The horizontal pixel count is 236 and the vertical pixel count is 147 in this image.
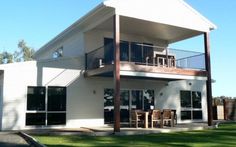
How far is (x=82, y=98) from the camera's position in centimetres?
1822

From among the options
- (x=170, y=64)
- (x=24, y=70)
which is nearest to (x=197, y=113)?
(x=170, y=64)

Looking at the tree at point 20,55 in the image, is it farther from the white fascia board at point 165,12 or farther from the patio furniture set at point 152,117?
the patio furniture set at point 152,117

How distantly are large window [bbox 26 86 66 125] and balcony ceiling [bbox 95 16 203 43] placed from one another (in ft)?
15.2

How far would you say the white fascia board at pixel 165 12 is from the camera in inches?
639

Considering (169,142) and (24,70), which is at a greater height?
(24,70)

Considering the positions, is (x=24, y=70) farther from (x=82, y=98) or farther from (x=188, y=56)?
(x=188, y=56)

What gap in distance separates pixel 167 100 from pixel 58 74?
7.94 meters

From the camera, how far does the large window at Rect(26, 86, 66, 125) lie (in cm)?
1678

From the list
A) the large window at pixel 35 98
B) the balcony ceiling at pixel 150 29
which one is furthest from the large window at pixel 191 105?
the large window at pixel 35 98

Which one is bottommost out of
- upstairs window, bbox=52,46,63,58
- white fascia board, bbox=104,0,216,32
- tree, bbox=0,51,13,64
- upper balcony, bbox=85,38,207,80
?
upper balcony, bbox=85,38,207,80

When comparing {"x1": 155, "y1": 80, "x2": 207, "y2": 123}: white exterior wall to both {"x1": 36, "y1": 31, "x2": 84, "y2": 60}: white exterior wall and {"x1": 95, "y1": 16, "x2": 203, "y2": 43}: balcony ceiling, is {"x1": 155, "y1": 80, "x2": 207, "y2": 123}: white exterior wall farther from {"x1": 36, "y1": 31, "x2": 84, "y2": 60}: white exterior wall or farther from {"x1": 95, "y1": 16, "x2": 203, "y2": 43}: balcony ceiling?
{"x1": 36, "y1": 31, "x2": 84, "y2": 60}: white exterior wall

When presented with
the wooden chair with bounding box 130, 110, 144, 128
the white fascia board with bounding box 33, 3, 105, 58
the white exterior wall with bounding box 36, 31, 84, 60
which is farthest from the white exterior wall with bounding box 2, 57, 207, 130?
the wooden chair with bounding box 130, 110, 144, 128

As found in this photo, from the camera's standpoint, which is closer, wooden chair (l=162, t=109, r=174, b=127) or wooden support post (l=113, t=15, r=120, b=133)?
wooden support post (l=113, t=15, r=120, b=133)

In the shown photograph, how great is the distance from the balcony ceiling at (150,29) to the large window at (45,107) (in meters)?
4.62
